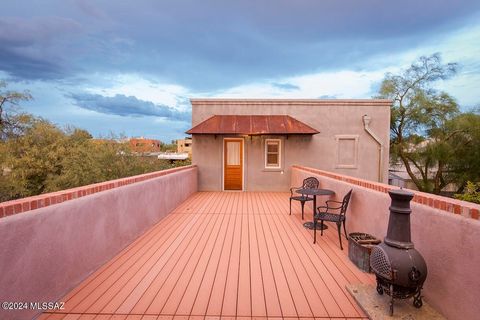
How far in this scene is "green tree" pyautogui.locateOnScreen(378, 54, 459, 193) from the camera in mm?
19078

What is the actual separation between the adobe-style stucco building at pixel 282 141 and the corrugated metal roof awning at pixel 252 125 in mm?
43

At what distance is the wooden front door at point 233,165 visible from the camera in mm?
10305

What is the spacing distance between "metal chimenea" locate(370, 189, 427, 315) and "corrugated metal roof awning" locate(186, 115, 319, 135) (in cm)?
714

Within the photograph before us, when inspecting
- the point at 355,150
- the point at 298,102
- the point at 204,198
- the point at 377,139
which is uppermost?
the point at 298,102

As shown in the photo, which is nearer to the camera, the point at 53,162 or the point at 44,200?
the point at 44,200

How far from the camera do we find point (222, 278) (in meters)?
2.99

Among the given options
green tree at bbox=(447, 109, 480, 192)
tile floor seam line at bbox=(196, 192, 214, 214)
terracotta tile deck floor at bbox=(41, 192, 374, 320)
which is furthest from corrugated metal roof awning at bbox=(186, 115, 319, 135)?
green tree at bbox=(447, 109, 480, 192)

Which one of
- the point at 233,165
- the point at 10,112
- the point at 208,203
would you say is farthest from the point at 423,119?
the point at 10,112

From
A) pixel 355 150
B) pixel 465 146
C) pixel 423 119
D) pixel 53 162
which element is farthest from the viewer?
pixel 53 162

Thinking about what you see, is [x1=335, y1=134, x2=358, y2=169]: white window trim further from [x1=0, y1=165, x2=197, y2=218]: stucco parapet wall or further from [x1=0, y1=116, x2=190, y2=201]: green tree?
[x1=0, y1=116, x2=190, y2=201]: green tree

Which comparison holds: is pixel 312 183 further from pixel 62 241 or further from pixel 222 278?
pixel 62 241

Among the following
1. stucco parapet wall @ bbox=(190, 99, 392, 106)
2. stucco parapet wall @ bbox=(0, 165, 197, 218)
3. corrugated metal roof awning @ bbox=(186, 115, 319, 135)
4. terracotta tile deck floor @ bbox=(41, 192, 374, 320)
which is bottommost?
terracotta tile deck floor @ bbox=(41, 192, 374, 320)

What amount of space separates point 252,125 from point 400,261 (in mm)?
8080

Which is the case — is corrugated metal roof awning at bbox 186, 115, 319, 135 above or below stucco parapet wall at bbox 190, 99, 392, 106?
below
